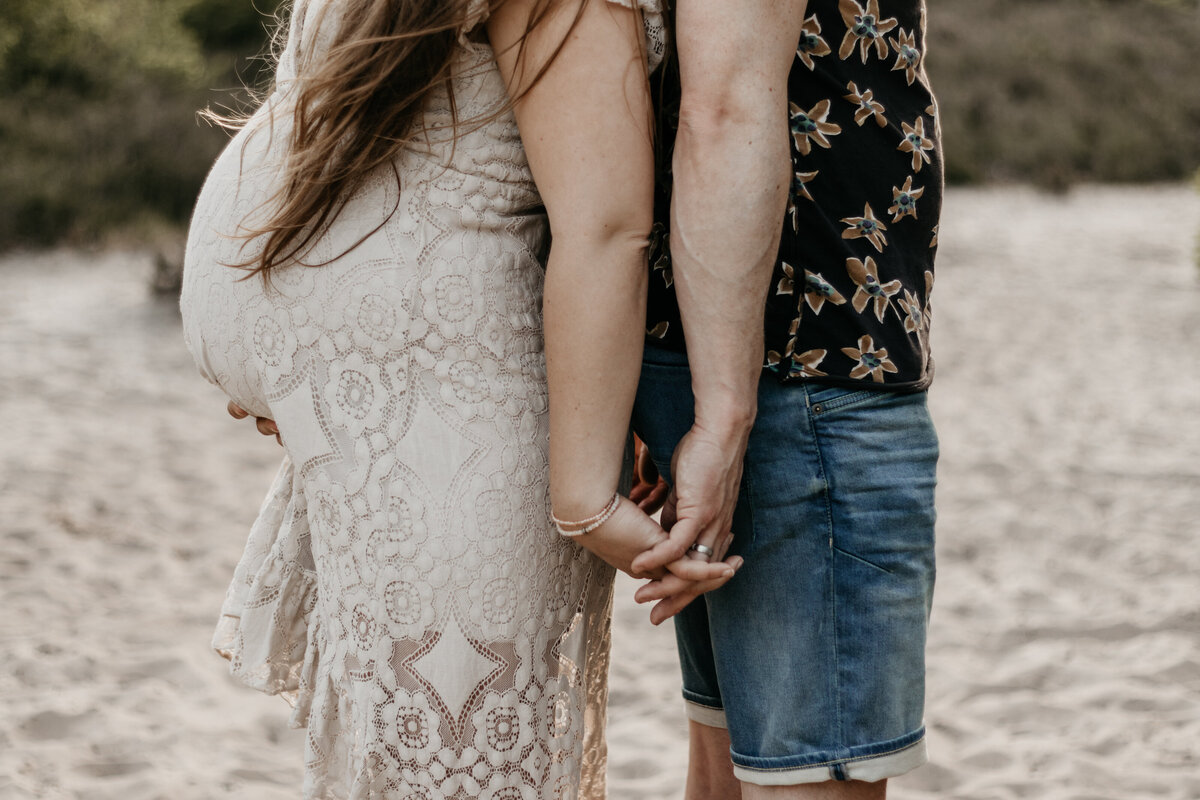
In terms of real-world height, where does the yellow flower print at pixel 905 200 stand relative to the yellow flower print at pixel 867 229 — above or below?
above

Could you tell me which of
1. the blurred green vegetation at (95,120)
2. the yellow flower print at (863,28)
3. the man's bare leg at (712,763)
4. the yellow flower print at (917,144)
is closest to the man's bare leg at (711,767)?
the man's bare leg at (712,763)

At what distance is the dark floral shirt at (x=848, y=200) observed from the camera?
1219mm

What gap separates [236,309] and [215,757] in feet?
7.00

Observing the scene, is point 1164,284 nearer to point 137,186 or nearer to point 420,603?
point 137,186

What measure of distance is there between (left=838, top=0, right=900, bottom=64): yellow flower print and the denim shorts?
0.37 meters

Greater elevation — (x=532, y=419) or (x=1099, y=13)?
(x=1099, y=13)

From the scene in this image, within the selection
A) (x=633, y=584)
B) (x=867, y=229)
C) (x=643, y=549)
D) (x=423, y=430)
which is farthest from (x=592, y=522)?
(x=633, y=584)

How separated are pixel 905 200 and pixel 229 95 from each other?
10932mm

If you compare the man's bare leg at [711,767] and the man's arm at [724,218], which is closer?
the man's arm at [724,218]

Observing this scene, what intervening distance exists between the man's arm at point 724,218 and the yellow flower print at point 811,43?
43mm

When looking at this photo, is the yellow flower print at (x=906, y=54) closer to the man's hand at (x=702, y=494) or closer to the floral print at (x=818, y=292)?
the floral print at (x=818, y=292)

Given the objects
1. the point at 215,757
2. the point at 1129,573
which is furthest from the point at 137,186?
the point at 1129,573

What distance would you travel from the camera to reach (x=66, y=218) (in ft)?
29.6

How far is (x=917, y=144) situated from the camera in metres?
1.27
